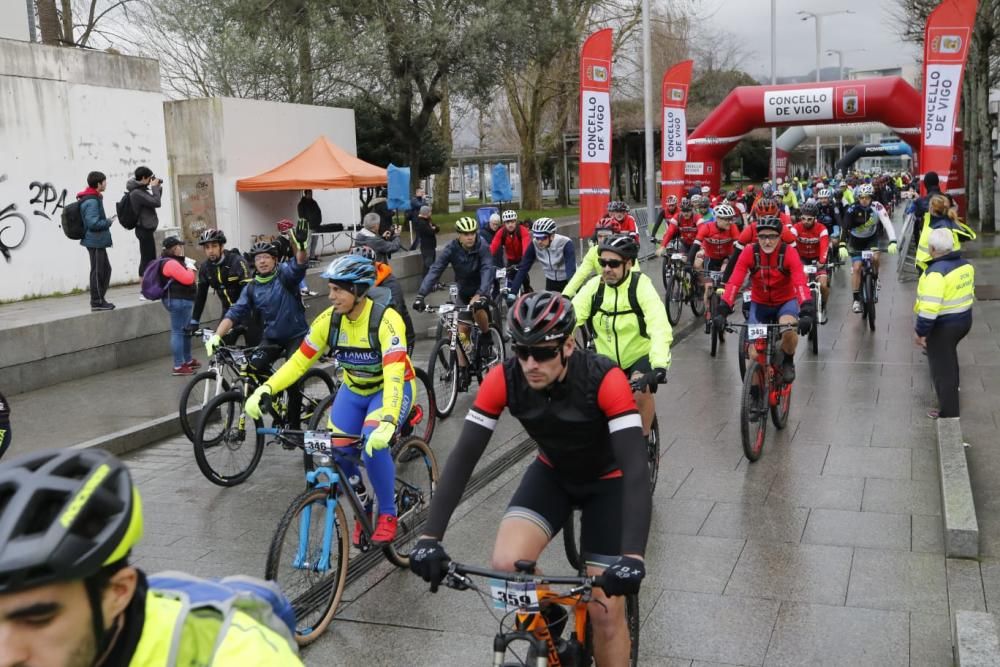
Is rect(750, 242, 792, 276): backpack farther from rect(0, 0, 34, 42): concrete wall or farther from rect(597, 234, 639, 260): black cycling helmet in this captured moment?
rect(0, 0, 34, 42): concrete wall

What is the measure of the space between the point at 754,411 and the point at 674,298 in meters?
7.45

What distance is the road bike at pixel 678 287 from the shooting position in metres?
15.4

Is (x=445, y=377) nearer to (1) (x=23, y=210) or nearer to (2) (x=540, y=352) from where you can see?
(2) (x=540, y=352)

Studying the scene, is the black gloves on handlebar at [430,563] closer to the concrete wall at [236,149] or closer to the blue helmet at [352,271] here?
the blue helmet at [352,271]

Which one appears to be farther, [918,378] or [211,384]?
[918,378]

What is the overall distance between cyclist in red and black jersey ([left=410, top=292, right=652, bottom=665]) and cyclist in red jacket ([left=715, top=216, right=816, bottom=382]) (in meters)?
5.29

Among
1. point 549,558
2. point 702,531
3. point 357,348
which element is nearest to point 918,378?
point 702,531

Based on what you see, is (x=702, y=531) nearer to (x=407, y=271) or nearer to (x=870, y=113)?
(x=407, y=271)

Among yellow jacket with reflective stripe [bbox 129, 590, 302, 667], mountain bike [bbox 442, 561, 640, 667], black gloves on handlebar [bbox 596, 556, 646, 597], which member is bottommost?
mountain bike [bbox 442, 561, 640, 667]

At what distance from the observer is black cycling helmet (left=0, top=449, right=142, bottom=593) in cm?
141

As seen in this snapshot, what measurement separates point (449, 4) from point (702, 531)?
2288 cm

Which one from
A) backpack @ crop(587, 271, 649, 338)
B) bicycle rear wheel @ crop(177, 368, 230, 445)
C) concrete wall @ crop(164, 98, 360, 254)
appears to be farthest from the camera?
concrete wall @ crop(164, 98, 360, 254)

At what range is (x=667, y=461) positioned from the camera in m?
8.22

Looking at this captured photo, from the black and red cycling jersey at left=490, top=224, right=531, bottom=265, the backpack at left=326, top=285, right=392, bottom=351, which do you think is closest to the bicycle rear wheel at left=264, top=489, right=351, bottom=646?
the backpack at left=326, top=285, right=392, bottom=351
